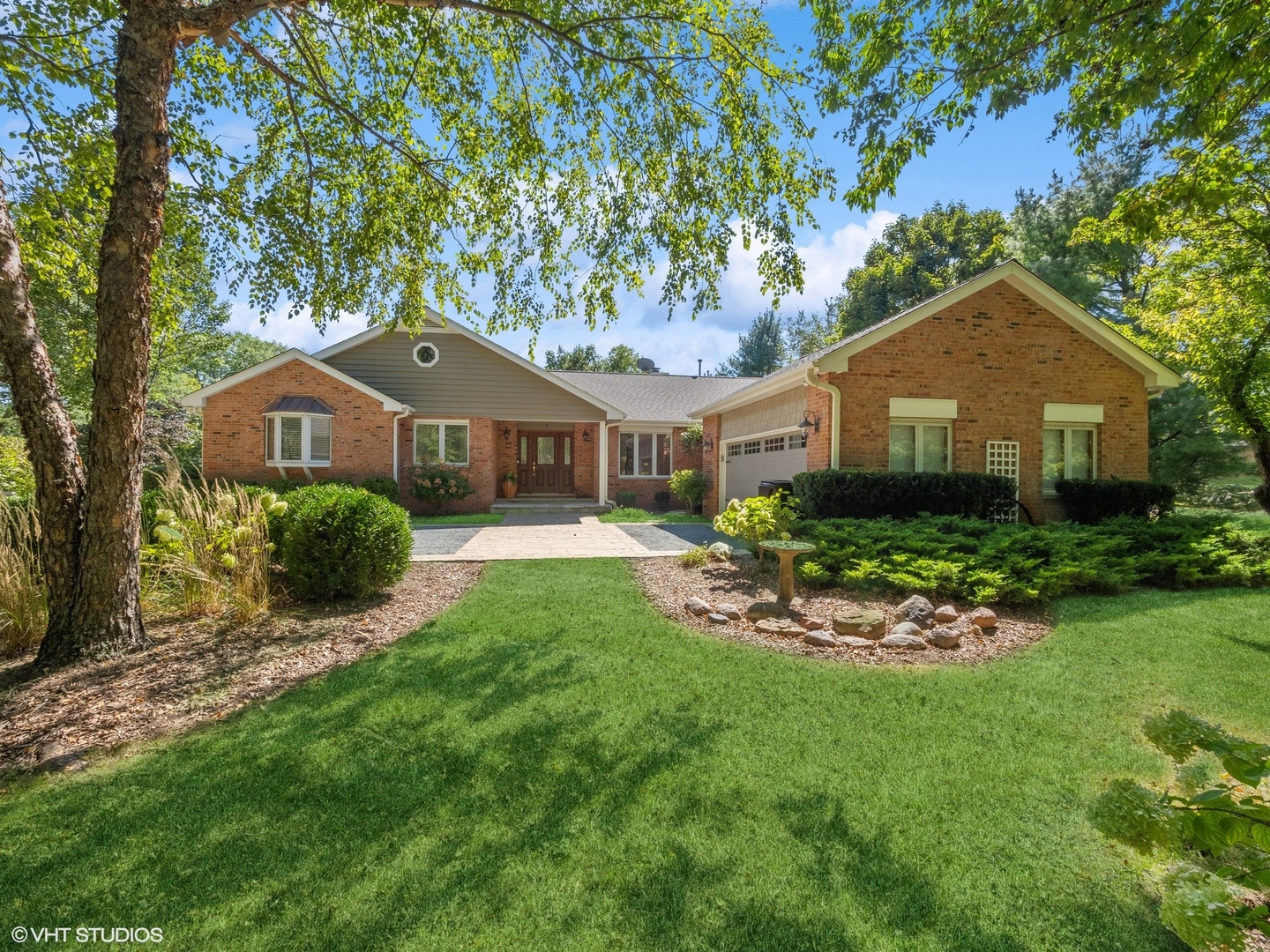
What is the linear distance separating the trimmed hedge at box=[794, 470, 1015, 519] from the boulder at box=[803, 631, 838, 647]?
14.9 ft

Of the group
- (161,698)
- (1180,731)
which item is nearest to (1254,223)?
(1180,731)

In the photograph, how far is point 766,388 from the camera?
12.8 metres

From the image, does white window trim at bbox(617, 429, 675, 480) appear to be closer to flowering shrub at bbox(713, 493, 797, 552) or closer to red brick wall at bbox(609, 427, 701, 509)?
red brick wall at bbox(609, 427, 701, 509)

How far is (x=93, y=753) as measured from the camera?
3.27 metres

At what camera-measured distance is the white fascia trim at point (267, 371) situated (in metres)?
14.6

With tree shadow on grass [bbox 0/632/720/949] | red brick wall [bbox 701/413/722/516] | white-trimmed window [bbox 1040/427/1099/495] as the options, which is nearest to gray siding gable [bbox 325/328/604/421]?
red brick wall [bbox 701/413/722/516]

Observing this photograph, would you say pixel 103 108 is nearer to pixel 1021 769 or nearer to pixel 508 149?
pixel 508 149

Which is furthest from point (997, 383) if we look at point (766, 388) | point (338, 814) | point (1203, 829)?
point (338, 814)

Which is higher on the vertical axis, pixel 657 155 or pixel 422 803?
pixel 657 155

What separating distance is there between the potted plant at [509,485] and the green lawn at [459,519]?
2536mm

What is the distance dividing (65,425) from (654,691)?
502 centimetres

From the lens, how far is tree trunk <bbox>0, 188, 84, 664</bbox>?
4.20 m

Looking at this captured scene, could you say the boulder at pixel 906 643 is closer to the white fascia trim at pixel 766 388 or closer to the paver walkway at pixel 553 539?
the paver walkway at pixel 553 539

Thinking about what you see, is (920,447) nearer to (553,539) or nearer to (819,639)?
(819,639)
